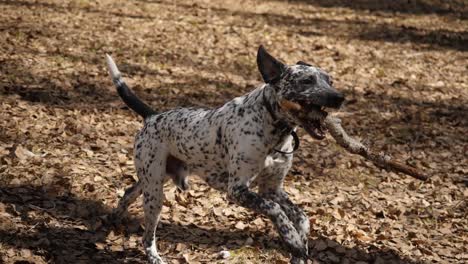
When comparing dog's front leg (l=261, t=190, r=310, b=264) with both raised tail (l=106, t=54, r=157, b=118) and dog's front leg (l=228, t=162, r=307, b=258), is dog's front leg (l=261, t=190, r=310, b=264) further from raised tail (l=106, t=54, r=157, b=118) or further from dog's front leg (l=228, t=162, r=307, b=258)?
raised tail (l=106, t=54, r=157, b=118)

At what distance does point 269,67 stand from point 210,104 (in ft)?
20.9

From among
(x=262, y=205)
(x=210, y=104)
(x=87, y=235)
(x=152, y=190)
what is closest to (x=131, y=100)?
(x=152, y=190)

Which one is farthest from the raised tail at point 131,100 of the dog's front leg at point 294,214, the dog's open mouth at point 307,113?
the dog's open mouth at point 307,113

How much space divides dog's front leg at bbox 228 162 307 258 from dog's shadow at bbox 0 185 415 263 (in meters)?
1.66

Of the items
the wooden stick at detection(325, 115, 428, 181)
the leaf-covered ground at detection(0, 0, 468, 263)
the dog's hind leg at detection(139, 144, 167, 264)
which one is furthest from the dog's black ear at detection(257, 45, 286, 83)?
the leaf-covered ground at detection(0, 0, 468, 263)

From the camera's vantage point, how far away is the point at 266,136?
16.3 feet

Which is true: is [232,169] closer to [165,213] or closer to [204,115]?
[204,115]

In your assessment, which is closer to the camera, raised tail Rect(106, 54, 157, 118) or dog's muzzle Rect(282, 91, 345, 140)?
dog's muzzle Rect(282, 91, 345, 140)

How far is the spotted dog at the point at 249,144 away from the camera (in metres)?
4.82

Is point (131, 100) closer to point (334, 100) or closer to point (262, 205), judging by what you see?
point (262, 205)

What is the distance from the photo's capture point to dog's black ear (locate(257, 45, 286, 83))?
16.4 ft

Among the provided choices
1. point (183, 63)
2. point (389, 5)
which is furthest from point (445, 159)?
point (389, 5)

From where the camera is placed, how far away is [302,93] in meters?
4.80

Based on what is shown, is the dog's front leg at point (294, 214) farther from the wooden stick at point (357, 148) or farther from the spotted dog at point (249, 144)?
the wooden stick at point (357, 148)
